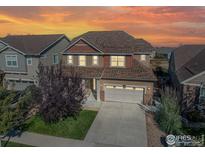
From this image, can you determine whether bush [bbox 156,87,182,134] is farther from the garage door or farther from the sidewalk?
the sidewalk

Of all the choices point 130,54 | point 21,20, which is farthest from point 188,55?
point 21,20

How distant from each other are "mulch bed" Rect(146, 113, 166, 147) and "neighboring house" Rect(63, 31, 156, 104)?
3646mm

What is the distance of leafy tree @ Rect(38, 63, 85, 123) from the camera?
45.1 feet

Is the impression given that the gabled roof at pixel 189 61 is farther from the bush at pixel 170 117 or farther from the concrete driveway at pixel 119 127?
the concrete driveway at pixel 119 127

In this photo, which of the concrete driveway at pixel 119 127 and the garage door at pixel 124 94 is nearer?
the concrete driveway at pixel 119 127

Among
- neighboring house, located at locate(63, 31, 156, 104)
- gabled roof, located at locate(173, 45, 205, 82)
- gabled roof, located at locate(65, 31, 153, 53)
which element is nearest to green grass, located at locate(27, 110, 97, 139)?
neighboring house, located at locate(63, 31, 156, 104)

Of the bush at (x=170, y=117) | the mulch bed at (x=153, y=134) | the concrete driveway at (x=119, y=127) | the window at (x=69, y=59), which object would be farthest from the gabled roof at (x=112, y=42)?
the mulch bed at (x=153, y=134)

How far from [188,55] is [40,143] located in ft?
70.6

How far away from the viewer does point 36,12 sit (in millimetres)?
18578

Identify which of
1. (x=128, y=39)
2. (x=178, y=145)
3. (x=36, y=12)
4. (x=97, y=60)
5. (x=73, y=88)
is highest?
(x=36, y=12)

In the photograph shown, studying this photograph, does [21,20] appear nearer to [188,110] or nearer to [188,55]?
[188,110]

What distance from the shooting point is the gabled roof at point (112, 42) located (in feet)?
73.5

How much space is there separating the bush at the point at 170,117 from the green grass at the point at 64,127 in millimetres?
5425

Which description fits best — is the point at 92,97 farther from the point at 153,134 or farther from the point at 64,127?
the point at 153,134
